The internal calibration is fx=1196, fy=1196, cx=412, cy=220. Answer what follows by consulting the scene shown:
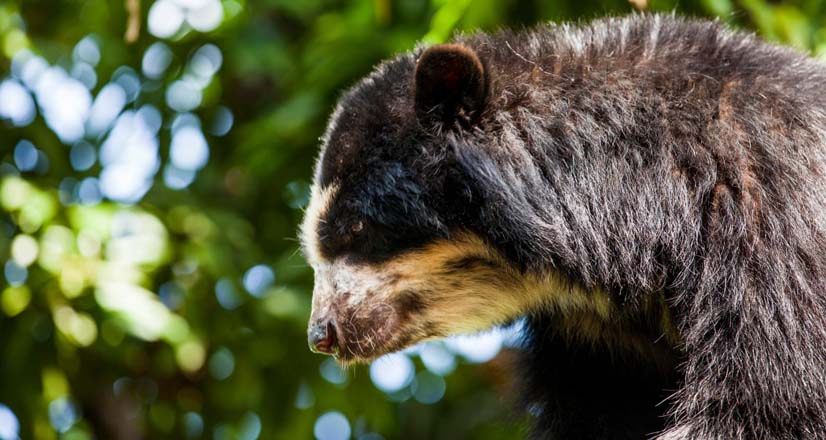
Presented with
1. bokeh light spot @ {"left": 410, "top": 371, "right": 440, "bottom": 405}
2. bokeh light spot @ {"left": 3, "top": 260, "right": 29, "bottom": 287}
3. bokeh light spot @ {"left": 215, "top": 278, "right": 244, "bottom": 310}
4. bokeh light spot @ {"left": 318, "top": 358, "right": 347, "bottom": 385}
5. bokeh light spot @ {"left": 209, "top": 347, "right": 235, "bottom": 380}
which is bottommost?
bokeh light spot @ {"left": 209, "top": 347, "right": 235, "bottom": 380}

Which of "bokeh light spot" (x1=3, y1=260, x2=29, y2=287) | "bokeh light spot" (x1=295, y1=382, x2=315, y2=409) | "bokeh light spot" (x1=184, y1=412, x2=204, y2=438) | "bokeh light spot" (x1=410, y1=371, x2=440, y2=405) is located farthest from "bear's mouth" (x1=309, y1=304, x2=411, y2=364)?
"bokeh light spot" (x1=184, y1=412, x2=204, y2=438)

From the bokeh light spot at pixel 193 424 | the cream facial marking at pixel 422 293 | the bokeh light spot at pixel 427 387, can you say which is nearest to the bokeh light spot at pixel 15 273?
the bokeh light spot at pixel 193 424

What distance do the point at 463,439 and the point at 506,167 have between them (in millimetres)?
4037

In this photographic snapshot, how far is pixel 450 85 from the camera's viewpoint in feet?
13.8

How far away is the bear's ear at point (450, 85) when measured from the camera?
4148 mm

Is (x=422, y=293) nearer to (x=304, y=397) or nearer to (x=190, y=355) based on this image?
(x=190, y=355)

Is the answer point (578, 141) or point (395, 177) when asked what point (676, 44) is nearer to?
point (578, 141)

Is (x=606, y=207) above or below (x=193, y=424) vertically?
above

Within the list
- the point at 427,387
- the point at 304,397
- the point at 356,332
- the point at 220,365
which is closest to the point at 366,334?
the point at 356,332

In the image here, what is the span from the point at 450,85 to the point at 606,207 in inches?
27.2

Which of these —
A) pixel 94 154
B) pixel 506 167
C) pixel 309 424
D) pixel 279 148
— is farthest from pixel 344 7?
pixel 506 167

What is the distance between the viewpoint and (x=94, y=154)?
769cm

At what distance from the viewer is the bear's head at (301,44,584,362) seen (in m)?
4.21

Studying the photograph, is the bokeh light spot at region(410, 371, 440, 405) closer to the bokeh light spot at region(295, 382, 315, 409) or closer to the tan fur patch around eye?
the bokeh light spot at region(295, 382, 315, 409)
